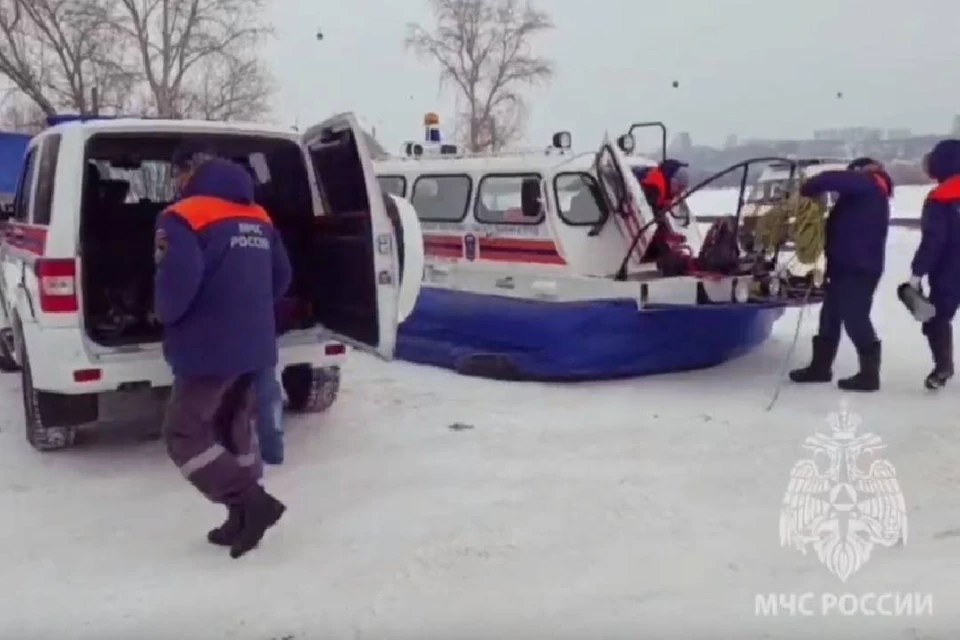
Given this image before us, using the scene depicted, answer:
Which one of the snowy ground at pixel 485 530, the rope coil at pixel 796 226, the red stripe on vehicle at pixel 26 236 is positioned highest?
the red stripe on vehicle at pixel 26 236

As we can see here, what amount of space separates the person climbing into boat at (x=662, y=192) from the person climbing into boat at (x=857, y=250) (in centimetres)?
117

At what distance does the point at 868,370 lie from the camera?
728cm

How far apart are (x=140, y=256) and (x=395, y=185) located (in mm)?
3866

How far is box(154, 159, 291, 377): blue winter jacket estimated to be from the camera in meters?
4.15

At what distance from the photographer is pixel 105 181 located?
22.2 feet

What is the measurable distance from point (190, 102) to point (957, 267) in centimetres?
2768

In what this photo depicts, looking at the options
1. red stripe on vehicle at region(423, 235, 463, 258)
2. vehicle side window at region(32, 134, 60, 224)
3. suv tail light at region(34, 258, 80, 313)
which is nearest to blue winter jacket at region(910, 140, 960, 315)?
red stripe on vehicle at region(423, 235, 463, 258)

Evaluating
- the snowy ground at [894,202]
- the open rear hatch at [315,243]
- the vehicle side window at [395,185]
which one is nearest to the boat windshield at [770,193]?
the vehicle side window at [395,185]

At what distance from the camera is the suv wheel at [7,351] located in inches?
285

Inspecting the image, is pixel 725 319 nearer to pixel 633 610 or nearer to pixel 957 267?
pixel 957 267

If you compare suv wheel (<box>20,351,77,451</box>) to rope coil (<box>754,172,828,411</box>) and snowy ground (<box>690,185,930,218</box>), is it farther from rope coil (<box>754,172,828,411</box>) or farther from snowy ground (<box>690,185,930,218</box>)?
snowy ground (<box>690,185,930,218</box>)

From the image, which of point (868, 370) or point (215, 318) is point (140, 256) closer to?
point (215, 318)

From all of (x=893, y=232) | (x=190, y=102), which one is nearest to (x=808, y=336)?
(x=893, y=232)

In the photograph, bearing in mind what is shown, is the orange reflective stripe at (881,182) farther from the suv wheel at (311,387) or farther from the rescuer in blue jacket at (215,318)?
the rescuer in blue jacket at (215,318)
